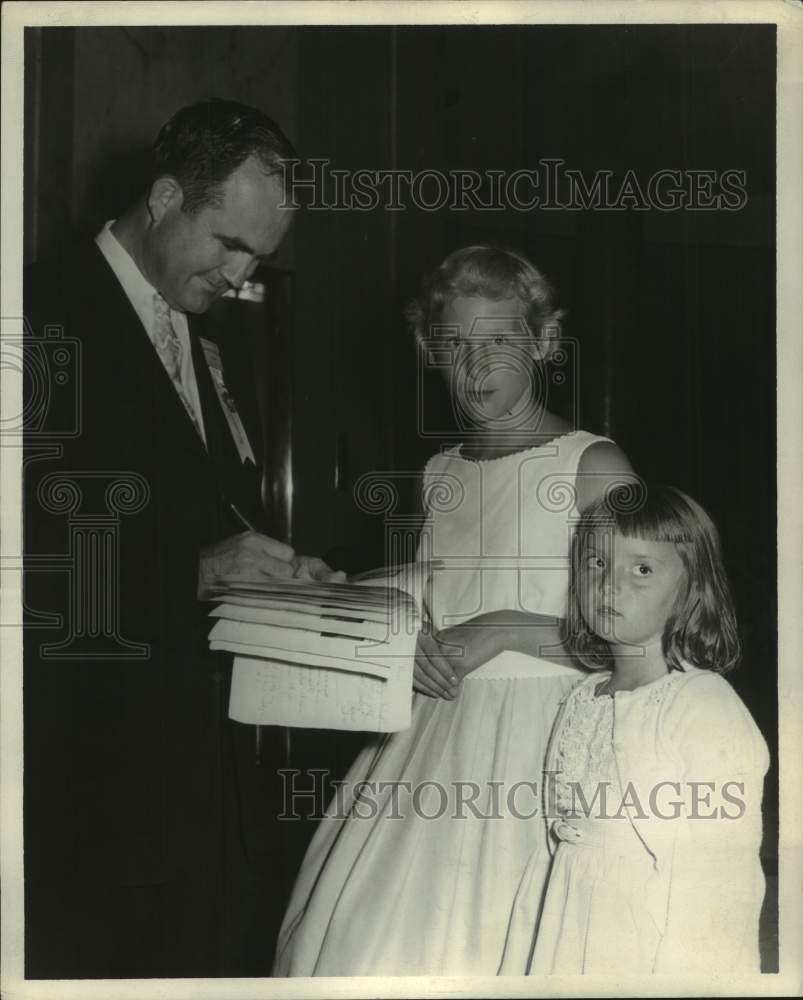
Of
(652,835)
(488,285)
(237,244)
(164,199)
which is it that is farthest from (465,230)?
(652,835)

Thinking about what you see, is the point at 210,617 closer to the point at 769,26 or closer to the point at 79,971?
the point at 79,971

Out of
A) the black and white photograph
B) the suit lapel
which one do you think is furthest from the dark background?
the suit lapel

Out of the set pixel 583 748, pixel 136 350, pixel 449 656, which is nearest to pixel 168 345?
pixel 136 350

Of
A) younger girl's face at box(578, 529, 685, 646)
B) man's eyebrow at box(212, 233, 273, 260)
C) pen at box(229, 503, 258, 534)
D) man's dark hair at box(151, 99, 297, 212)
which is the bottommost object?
younger girl's face at box(578, 529, 685, 646)

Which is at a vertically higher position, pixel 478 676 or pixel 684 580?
pixel 684 580

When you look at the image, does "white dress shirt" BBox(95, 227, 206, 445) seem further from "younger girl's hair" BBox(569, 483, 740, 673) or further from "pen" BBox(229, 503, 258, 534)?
"younger girl's hair" BBox(569, 483, 740, 673)

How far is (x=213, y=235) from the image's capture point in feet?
7.76

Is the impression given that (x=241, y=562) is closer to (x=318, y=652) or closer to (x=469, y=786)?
(x=318, y=652)

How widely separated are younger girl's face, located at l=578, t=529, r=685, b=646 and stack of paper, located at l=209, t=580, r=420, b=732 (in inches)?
13.8

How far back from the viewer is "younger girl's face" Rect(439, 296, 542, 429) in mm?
2340

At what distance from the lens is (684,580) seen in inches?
91.4

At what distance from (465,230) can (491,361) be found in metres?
0.27

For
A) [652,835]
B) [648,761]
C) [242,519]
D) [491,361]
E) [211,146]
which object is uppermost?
[211,146]

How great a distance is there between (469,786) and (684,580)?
58 centimetres
